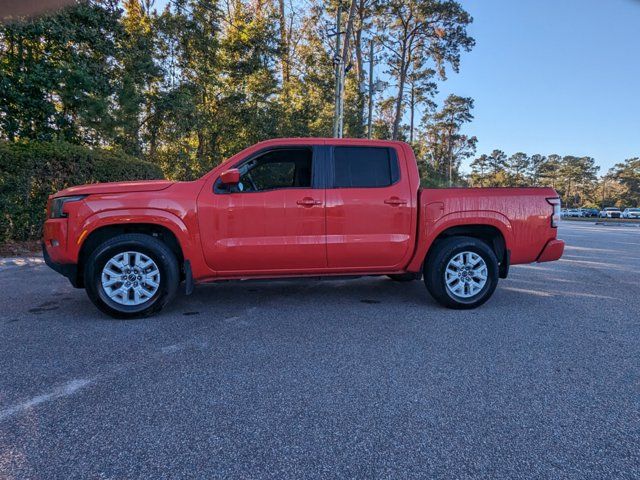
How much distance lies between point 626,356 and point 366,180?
2.91m

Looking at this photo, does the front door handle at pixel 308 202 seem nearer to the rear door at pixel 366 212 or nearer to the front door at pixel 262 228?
the front door at pixel 262 228

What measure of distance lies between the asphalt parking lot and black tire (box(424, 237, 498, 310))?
0.63 feet

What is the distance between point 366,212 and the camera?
14.7 ft

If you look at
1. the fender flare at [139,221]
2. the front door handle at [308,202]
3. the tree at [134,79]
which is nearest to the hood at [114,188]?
the fender flare at [139,221]

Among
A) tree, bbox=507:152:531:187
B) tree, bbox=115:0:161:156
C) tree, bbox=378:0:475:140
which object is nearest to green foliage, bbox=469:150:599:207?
tree, bbox=507:152:531:187

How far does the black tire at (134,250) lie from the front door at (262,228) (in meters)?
0.41

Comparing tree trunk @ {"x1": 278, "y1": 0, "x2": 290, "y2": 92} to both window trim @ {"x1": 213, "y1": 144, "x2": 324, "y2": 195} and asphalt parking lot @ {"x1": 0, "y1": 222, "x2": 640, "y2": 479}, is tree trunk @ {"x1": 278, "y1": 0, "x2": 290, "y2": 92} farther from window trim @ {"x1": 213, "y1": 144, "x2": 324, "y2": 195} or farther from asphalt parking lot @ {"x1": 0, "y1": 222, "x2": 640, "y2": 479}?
asphalt parking lot @ {"x1": 0, "y1": 222, "x2": 640, "y2": 479}

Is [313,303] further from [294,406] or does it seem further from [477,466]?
[477,466]

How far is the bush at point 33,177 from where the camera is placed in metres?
7.90

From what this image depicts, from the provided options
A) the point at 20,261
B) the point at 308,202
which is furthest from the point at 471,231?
the point at 20,261

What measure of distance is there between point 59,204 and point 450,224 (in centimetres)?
427

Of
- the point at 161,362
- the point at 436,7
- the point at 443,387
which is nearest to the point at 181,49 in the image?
the point at 161,362

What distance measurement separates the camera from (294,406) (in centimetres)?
244

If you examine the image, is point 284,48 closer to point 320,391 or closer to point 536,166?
point 320,391
